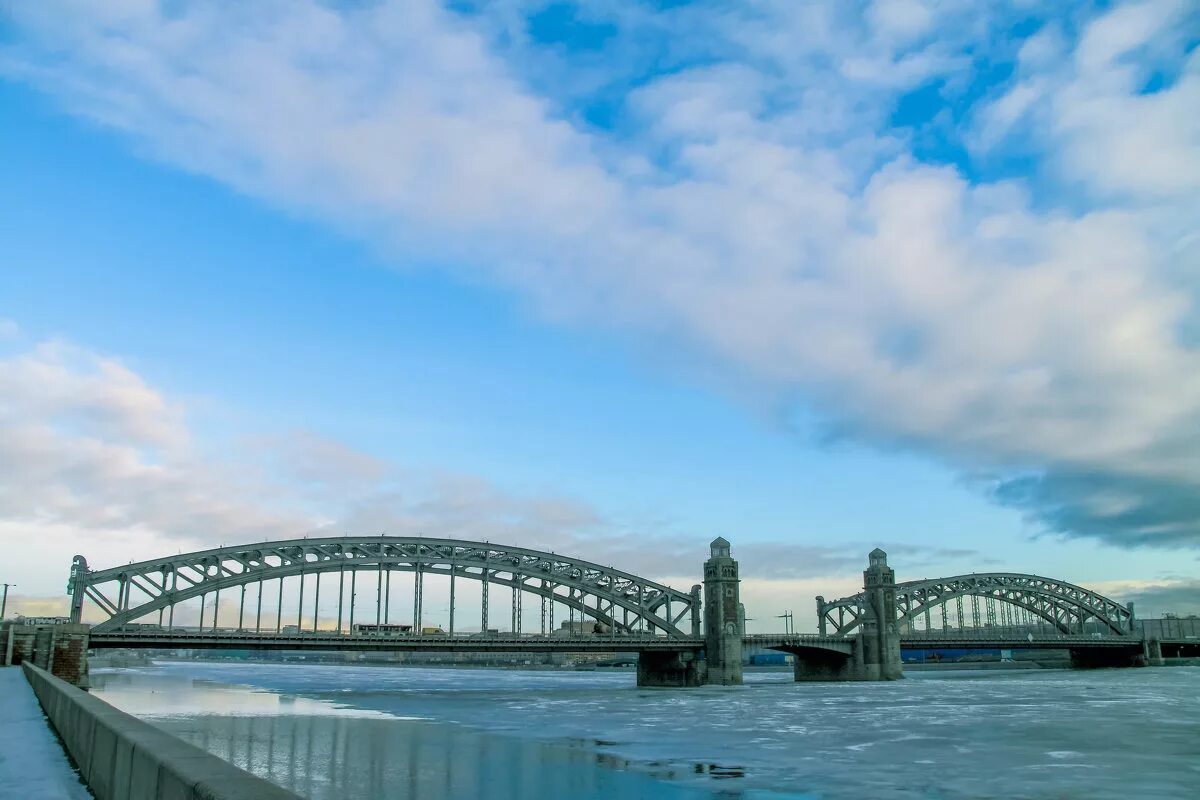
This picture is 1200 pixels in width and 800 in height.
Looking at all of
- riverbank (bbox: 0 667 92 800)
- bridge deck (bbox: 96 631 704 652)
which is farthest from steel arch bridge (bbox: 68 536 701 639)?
riverbank (bbox: 0 667 92 800)

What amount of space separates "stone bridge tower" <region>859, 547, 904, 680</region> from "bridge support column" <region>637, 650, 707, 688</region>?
29.9 meters

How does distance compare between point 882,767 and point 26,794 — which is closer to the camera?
point 26,794

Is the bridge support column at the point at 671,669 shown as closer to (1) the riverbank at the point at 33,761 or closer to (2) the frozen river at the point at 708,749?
(2) the frozen river at the point at 708,749

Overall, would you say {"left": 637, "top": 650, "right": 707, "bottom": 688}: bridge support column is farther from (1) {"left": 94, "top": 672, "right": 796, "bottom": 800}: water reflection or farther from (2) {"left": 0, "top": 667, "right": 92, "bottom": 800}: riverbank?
(2) {"left": 0, "top": 667, "right": 92, "bottom": 800}: riverbank

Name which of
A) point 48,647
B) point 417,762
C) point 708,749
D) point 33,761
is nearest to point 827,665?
point 48,647

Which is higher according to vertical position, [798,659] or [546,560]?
[546,560]

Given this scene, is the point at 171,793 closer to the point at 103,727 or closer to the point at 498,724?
the point at 103,727

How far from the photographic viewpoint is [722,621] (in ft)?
337

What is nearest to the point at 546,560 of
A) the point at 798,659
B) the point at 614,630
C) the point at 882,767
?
the point at 614,630

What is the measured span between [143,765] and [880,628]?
125 meters

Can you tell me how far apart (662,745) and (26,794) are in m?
24.0

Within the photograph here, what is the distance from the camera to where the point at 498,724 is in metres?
42.8

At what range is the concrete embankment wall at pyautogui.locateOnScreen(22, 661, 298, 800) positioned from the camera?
7215mm

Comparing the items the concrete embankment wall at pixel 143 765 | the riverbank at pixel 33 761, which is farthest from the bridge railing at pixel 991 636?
the concrete embankment wall at pixel 143 765
